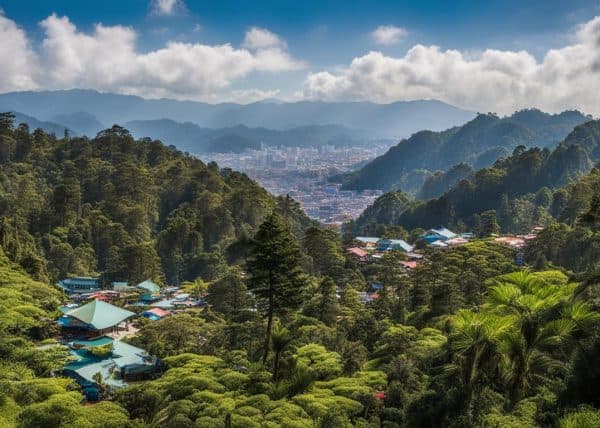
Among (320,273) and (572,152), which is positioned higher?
(572,152)

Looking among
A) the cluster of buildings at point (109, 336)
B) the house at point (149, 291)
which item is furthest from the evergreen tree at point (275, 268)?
the house at point (149, 291)

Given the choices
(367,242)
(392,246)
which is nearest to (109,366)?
(392,246)

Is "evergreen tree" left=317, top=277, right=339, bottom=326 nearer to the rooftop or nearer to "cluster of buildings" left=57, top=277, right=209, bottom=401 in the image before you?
"cluster of buildings" left=57, top=277, right=209, bottom=401

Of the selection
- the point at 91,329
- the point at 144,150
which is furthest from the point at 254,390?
the point at 144,150

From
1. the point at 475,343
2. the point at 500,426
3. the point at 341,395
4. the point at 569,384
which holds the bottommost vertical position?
the point at 341,395

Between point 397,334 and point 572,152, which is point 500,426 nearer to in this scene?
point 397,334

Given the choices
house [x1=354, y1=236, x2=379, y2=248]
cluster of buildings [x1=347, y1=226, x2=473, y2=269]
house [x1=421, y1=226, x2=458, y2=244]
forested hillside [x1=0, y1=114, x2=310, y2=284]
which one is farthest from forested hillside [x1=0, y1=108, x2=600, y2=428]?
house [x1=421, y1=226, x2=458, y2=244]

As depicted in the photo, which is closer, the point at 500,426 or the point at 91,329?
the point at 500,426
